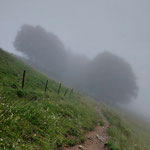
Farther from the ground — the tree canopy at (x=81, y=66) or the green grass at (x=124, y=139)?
the tree canopy at (x=81, y=66)

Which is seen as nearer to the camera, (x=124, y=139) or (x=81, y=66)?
(x=124, y=139)

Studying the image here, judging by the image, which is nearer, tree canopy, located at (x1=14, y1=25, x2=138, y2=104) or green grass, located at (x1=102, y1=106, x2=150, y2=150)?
green grass, located at (x1=102, y1=106, x2=150, y2=150)

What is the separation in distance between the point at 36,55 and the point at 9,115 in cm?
7736

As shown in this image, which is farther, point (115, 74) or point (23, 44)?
point (23, 44)

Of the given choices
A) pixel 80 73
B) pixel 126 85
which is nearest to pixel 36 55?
pixel 80 73

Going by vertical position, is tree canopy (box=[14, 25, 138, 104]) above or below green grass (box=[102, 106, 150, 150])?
above

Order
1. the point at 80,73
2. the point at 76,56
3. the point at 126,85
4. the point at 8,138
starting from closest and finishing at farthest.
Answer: the point at 8,138 → the point at 126,85 → the point at 80,73 → the point at 76,56

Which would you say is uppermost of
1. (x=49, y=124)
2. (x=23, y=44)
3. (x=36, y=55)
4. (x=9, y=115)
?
(x=23, y=44)

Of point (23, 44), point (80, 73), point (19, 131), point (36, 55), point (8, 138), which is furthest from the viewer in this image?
point (80, 73)

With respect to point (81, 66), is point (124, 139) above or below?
below

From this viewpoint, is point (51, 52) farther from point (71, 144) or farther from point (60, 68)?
point (71, 144)

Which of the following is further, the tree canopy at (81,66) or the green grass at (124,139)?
the tree canopy at (81,66)

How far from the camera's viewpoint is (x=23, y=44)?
69.4m

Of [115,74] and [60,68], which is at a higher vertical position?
[115,74]
